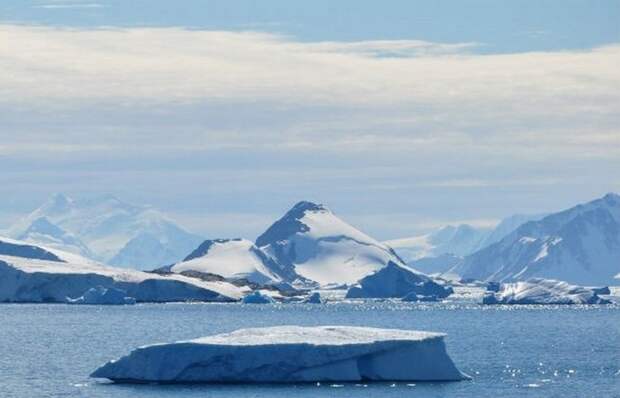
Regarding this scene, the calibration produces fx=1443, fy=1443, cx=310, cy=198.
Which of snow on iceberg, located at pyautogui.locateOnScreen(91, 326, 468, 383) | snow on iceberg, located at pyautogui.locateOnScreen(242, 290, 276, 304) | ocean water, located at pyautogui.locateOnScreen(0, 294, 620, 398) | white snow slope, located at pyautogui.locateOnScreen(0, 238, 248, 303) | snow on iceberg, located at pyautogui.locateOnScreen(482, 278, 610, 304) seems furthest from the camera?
snow on iceberg, located at pyautogui.locateOnScreen(482, 278, 610, 304)

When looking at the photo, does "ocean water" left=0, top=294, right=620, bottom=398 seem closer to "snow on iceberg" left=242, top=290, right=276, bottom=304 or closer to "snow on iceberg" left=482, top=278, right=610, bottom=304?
"snow on iceberg" left=242, top=290, right=276, bottom=304

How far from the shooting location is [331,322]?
132 m

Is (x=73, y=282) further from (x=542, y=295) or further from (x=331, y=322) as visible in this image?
(x=542, y=295)

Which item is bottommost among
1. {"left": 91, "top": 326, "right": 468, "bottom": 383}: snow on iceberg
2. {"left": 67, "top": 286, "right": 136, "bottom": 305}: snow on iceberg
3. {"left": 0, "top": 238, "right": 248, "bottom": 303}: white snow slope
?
{"left": 91, "top": 326, "right": 468, "bottom": 383}: snow on iceberg

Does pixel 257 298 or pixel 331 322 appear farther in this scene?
pixel 257 298

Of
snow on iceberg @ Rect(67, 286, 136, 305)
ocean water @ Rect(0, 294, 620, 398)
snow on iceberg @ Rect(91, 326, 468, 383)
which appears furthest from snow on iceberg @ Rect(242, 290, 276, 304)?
snow on iceberg @ Rect(91, 326, 468, 383)

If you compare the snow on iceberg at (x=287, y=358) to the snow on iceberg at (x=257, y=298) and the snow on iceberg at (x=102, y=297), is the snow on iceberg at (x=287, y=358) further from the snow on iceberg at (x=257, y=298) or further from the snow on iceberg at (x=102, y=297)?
the snow on iceberg at (x=257, y=298)

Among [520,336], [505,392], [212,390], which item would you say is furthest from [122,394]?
[520,336]

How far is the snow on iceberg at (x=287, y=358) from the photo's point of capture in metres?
56.1

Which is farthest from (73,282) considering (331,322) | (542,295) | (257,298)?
(542,295)

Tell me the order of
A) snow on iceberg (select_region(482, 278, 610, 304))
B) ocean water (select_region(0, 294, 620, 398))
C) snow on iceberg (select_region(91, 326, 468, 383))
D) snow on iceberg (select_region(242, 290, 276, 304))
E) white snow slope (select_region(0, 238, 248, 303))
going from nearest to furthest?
snow on iceberg (select_region(91, 326, 468, 383))
ocean water (select_region(0, 294, 620, 398))
white snow slope (select_region(0, 238, 248, 303))
snow on iceberg (select_region(242, 290, 276, 304))
snow on iceberg (select_region(482, 278, 610, 304))

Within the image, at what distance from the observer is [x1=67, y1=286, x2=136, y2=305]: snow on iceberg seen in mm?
173125

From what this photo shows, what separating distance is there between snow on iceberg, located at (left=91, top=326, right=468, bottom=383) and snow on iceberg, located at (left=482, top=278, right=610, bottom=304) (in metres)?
131

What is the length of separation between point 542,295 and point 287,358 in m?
135
